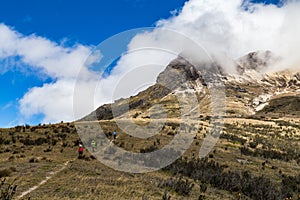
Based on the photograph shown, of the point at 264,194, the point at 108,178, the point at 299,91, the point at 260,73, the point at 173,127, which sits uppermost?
the point at 260,73

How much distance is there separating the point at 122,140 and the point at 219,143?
39.7 feet

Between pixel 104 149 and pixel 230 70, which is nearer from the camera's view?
pixel 104 149

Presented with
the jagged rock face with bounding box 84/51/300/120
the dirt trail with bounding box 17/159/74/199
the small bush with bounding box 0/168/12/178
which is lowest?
the dirt trail with bounding box 17/159/74/199

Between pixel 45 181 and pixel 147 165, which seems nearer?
pixel 45 181

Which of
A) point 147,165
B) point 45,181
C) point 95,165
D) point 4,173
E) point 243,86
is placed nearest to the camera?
point 45,181

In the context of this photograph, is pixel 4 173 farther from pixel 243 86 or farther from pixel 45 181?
pixel 243 86

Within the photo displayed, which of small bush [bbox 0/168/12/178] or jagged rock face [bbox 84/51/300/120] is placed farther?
jagged rock face [bbox 84/51/300/120]

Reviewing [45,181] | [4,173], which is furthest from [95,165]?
[4,173]

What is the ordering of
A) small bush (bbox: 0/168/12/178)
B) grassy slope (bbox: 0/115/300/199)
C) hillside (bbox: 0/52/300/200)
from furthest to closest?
small bush (bbox: 0/168/12/178), hillside (bbox: 0/52/300/200), grassy slope (bbox: 0/115/300/199)

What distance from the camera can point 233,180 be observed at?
2242 cm

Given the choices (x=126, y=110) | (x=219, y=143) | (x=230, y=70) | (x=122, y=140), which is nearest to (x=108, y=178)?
(x=122, y=140)

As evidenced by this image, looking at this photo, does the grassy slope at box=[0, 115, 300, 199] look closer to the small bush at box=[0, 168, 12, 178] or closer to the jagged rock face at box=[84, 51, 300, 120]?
the small bush at box=[0, 168, 12, 178]

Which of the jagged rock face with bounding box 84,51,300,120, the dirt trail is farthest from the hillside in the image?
the jagged rock face with bounding box 84,51,300,120

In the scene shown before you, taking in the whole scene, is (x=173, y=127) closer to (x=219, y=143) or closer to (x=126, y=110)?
(x=219, y=143)
